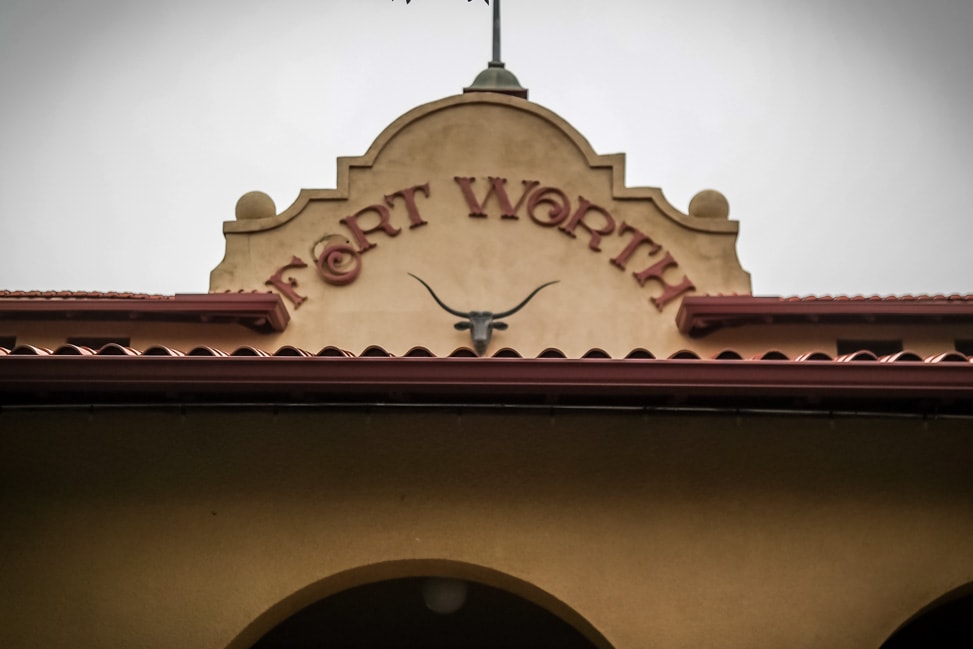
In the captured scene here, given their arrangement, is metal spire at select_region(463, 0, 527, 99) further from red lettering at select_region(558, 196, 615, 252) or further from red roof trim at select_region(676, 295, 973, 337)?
red roof trim at select_region(676, 295, 973, 337)

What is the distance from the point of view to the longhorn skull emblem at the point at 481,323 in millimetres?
13406

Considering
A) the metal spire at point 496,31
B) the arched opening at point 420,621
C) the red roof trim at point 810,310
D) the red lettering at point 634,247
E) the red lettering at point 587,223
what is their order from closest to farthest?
the arched opening at point 420,621 < the red roof trim at point 810,310 < the red lettering at point 634,247 < the red lettering at point 587,223 < the metal spire at point 496,31

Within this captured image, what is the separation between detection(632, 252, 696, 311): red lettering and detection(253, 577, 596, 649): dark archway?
4.34 metres

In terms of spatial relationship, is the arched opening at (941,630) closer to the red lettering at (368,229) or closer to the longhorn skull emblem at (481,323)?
the longhorn skull emblem at (481,323)

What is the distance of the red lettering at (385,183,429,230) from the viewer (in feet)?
46.1

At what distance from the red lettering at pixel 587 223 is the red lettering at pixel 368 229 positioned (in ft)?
5.95

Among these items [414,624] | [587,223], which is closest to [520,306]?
[587,223]

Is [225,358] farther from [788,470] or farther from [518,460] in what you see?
[788,470]

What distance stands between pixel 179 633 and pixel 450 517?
177 cm

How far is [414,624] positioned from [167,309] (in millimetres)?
4830

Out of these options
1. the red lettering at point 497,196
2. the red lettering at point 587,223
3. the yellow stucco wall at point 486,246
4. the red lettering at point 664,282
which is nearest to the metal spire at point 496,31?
the yellow stucco wall at point 486,246

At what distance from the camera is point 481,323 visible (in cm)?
1351

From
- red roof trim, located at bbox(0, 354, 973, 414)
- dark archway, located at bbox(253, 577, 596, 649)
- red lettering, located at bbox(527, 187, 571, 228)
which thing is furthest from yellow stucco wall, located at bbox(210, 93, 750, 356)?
red roof trim, located at bbox(0, 354, 973, 414)

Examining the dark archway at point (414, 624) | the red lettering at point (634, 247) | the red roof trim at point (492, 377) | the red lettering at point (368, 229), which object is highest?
the red lettering at point (368, 229)
